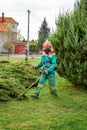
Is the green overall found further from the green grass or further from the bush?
the bush

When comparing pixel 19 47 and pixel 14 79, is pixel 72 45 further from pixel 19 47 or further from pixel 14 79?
pixel 19 47

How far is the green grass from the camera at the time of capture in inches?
279

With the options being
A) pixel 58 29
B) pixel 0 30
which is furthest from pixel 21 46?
pixel 58 29

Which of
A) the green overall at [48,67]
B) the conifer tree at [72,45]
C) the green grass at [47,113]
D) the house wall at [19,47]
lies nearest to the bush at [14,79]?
the green grass at [47,113]

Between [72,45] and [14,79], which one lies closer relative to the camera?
[72,45]

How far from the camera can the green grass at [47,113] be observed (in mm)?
7090

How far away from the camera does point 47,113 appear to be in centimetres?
828

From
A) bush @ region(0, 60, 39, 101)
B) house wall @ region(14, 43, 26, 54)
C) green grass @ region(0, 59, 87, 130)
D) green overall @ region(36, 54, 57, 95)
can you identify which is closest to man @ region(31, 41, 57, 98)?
green overall @ region(36, 54, 57, 95)

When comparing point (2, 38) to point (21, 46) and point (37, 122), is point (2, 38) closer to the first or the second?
point (21, 46)

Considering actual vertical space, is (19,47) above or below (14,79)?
below

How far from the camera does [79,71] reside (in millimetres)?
10641

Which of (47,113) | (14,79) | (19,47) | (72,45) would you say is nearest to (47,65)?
(72,45)

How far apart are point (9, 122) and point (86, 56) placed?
4.23 m

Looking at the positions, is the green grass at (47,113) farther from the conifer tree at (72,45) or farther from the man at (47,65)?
the conifer tree at (72,45)
